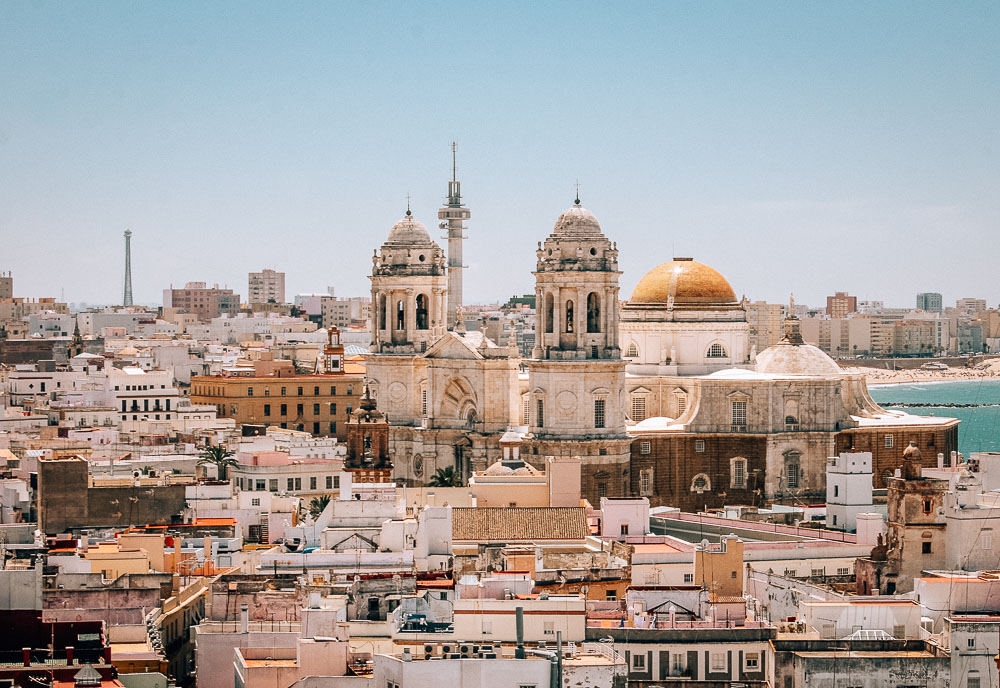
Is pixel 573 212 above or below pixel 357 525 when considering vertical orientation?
above

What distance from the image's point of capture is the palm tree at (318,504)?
53.8 m

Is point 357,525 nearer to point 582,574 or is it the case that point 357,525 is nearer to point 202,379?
point 582,574

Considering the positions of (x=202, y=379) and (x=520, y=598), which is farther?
(x=202, y=379)

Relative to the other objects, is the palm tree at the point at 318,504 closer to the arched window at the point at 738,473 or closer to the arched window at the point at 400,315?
the arched window at the point at 400,315

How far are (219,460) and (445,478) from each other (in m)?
7.55

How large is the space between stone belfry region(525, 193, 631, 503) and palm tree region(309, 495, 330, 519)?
7271mm

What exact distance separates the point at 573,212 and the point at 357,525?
2297 cm

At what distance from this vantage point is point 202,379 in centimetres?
9169

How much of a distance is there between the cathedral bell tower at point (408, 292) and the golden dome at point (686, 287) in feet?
21.1

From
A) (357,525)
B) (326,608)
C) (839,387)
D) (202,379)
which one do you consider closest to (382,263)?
(839,387)

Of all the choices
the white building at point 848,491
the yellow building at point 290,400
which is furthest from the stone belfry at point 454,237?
the white building at point 848,491

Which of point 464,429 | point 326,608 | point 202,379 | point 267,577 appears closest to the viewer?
point 326,608

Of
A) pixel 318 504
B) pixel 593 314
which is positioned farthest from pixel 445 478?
pixel 318 504

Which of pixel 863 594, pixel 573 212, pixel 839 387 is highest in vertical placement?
pixel 573 212
